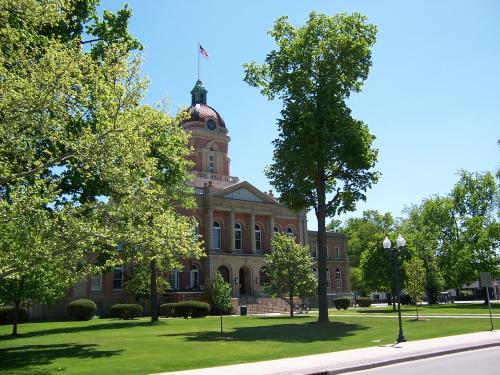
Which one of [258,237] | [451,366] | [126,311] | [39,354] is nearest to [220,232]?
[258,237]

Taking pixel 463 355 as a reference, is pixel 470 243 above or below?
above

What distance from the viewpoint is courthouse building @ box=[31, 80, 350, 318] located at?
4572cm

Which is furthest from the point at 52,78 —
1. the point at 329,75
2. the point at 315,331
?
the point at 329,75

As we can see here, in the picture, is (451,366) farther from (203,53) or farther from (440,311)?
(203,53)

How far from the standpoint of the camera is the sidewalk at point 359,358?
1313cm

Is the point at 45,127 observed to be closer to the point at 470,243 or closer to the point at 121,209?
the point at 121,209

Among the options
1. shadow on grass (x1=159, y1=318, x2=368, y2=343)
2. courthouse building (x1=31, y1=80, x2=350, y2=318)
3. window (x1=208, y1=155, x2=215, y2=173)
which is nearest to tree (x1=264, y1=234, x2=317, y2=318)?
courthouse building (x1=31, y1=80, x2=350, y2=318)

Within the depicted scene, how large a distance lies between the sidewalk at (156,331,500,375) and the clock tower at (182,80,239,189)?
4055 centimetres

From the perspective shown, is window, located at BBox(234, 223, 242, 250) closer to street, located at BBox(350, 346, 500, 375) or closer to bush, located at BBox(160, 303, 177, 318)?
bush, located at BBox(160, 303, 177, 318)

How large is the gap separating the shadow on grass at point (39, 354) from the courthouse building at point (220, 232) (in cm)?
2302

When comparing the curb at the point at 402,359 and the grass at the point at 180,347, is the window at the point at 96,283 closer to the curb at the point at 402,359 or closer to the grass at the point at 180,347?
the grass at the point at 180,347

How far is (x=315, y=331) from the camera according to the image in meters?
24.8

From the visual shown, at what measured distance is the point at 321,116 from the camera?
1232 inches

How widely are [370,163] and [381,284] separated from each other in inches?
667
